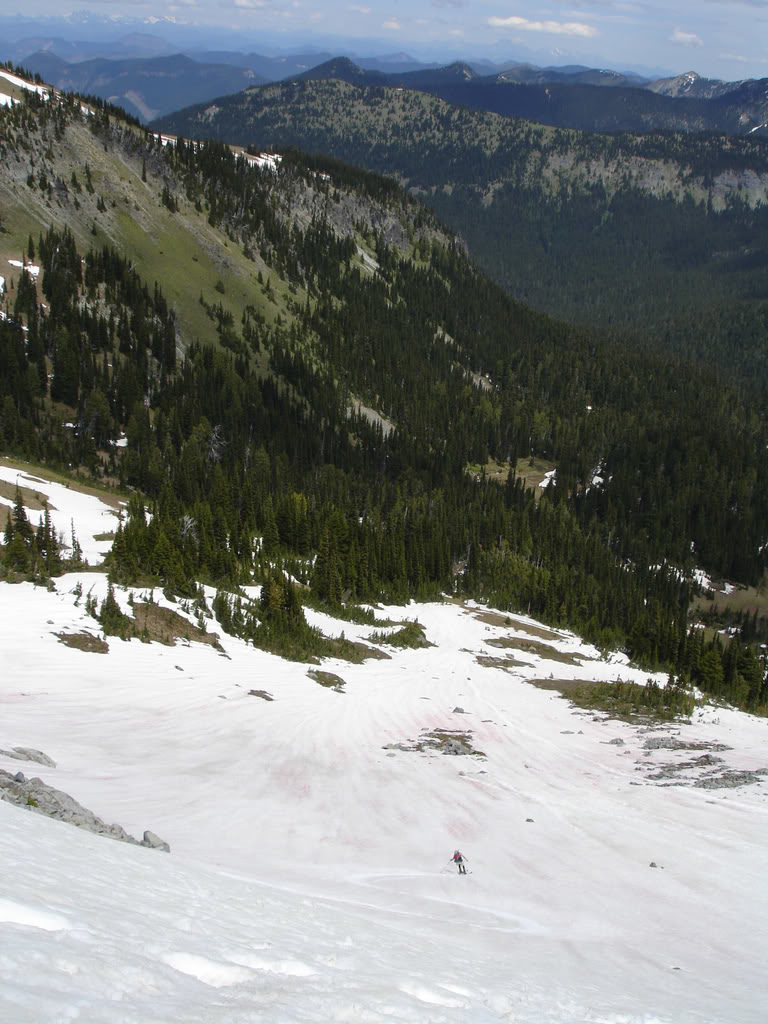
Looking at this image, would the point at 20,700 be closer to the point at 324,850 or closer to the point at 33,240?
the point at 324,850

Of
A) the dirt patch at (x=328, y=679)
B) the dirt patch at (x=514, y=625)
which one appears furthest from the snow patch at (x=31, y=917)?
the dirt patch at (x=514, y=625)

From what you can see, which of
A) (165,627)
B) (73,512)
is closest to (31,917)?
(165,627)

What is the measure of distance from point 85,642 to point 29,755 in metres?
12.8

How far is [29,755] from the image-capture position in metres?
18.7

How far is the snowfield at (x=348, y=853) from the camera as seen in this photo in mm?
8180

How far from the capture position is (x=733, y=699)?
2579 inches

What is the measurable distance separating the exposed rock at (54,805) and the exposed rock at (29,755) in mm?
2985

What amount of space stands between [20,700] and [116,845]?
43.3 feet

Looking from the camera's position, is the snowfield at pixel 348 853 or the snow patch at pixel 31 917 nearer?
the snow patch at pixel 31 917

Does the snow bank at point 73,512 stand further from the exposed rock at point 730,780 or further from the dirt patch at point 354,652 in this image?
the exposed rock at point 730,780

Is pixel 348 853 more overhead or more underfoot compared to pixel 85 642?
more overhead

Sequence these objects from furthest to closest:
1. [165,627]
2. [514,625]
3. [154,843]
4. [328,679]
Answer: [514,625] < [328,679] < [165,627] < [154,843]

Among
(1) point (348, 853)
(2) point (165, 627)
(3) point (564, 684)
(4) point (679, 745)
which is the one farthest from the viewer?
(3) point (564, 684)

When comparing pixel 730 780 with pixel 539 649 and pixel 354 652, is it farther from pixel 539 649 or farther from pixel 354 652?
pixel 539 649
